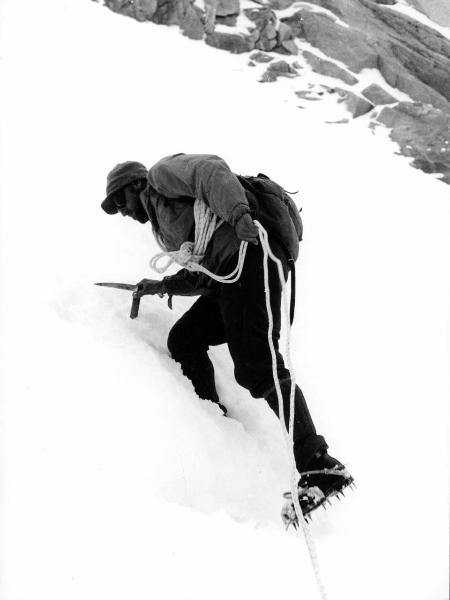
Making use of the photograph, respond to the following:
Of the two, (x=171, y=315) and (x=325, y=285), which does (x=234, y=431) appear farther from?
(x=325, y=285)

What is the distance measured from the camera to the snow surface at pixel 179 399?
1390 millimetres

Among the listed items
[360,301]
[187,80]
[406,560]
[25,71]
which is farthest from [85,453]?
[187,80]

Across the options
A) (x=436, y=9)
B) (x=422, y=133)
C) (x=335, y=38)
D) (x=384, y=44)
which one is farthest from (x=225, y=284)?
(x=436, y=9)

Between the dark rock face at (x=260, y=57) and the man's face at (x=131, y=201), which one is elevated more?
the man's face at (x=131, y=201)

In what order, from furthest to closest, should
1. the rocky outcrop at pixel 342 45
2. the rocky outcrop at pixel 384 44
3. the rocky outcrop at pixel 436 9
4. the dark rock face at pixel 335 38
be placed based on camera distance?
the rocky outcrop at pixel 436 9 → the dark rock face at pixel 335 38 → the rocky outcrop at pixel 384 44 → the rocky outcrop at pixel 342 45

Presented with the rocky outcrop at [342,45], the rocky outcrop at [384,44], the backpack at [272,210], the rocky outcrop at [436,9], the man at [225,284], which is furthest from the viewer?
the rocky outcrop at [436,9]

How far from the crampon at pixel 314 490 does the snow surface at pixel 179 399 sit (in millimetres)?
108

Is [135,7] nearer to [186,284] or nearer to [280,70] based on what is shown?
[280,70]

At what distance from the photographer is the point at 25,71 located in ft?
15.2

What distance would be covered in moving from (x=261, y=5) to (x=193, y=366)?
573 inches

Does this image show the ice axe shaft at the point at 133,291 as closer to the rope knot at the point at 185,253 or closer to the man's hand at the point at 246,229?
the rope knot at the point at 185,253

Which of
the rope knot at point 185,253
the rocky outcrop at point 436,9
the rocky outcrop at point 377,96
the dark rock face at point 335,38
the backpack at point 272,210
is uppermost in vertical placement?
the rocky outcrop at point 436,9

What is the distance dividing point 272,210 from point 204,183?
287mm

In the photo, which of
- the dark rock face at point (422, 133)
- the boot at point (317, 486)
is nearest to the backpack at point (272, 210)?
the boot at point (317, 486)
